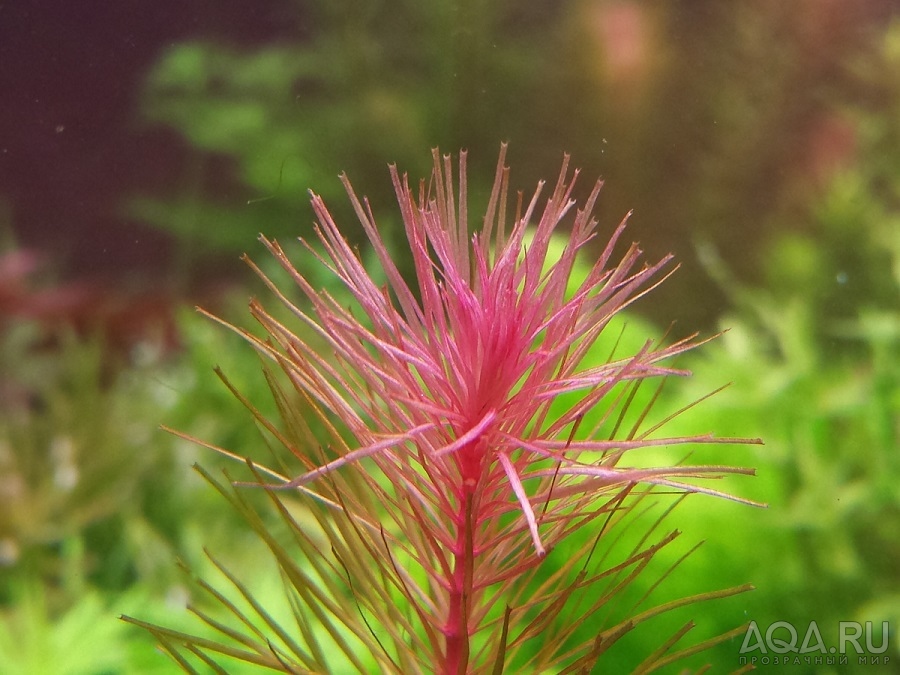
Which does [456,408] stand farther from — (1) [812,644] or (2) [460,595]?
(1) [812,644]

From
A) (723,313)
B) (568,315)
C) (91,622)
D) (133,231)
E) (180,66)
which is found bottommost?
(91,622)

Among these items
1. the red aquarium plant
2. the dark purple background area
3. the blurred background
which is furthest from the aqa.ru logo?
the dark purple background area

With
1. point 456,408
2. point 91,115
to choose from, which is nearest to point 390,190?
point 91,115

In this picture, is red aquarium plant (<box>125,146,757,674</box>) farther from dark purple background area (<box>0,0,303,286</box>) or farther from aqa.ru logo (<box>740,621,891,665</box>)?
dark purple background area (<box>0,0,303,286</box>)

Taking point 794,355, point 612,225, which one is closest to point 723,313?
point 794,355

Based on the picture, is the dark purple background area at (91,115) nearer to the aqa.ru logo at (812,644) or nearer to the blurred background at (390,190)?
the blurred background at (390,190)

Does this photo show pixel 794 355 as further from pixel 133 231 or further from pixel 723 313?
pixel 133 231
